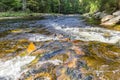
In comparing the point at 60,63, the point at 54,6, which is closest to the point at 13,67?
the point at 60,63

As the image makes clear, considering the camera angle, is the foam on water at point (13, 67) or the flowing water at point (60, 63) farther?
the foam on water at point (13, 67)

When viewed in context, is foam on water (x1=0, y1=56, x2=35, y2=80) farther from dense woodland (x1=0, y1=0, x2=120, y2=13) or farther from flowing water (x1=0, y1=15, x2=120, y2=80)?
dense woodland (x1=0, y1=0, x2=120, y2=13)

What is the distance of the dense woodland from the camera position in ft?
78.6

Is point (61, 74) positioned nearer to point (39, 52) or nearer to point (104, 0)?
point (39, 52)

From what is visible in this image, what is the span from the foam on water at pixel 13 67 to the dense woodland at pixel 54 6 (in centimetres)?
1793

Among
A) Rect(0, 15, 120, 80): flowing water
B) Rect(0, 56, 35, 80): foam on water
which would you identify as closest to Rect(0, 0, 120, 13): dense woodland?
Rect(0, 15, 120, 80): flowing water

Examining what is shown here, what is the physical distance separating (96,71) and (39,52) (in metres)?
2.39

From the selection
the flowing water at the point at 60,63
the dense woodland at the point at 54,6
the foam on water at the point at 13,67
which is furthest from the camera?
the dense woodland at the point at 54,6

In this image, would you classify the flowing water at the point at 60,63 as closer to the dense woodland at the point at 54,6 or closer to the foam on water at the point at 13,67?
the foam on water at the point at 13,67

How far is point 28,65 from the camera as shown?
566cm

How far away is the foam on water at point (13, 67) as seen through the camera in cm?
510

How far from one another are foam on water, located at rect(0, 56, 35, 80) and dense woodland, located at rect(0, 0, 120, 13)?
1793 cm

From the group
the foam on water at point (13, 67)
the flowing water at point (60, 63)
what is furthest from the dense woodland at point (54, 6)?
the foam on water at point (13, 67)

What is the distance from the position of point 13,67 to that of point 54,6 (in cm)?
5228
